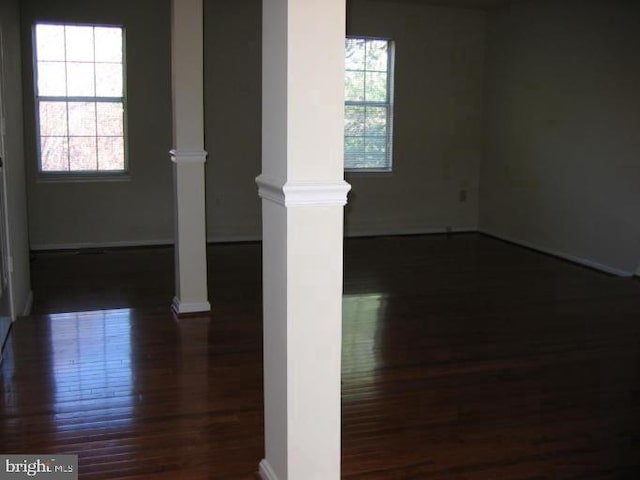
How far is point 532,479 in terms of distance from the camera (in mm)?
2850

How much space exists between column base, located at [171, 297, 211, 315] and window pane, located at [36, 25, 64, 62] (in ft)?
12.0

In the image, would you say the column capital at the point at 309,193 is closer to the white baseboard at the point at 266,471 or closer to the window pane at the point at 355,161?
the white baseboard at the point at 266,471

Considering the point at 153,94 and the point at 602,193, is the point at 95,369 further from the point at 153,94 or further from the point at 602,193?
the point at 602,193

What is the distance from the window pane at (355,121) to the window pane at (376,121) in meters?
0.06

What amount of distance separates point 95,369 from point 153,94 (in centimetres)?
442

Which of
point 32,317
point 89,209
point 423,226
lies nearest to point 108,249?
point 89,209

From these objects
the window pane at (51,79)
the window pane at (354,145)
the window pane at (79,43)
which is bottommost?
the window pane at (354,145)

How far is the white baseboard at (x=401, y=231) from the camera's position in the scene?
8.72 meters

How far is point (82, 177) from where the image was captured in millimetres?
7672

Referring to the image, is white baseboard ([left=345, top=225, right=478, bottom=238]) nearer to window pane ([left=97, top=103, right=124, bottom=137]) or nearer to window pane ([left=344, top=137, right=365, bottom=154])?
window pane ([left=344, top=137, right=365, bottom=154])

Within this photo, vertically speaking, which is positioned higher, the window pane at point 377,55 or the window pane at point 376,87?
the window pane at point 377,55

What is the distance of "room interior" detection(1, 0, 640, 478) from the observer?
683cm

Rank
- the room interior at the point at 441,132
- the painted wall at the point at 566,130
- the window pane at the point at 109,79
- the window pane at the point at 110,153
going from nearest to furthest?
the painted wall at the point at 566,130 → the room interior at the point at 441,132 → the window pane at the point at 109,79 → the window pane at the point at 110,153

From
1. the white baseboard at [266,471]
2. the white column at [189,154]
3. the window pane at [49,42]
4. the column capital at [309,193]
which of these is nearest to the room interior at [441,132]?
the window pane at [49,42]
